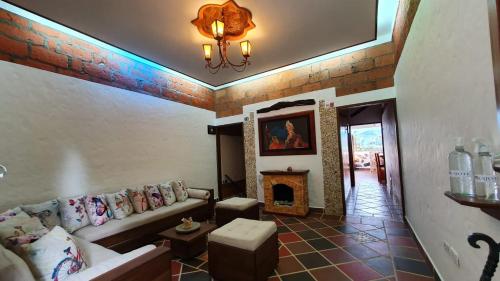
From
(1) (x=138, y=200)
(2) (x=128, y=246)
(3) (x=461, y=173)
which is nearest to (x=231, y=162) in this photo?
(1) (x=138, y=200)

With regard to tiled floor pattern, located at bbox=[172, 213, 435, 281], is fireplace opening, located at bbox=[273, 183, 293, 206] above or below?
above

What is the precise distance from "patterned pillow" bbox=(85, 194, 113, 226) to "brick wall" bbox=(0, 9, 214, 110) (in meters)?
1.86

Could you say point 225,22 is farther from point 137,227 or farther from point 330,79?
point 137,227

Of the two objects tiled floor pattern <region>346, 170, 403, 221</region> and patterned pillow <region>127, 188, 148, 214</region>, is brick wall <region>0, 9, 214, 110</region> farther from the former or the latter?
tiled floor pattern <region>346, 170, 403, 221</region>

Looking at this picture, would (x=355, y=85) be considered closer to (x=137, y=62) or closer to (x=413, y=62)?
(x=413, y=62)

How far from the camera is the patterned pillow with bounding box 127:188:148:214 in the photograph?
3.41 m

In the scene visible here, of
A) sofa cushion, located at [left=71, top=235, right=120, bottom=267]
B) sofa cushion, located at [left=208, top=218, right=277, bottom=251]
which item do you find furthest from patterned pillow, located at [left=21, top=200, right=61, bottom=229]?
sofa cushion, located at [left=208, top=218, right=277, bottom=251]

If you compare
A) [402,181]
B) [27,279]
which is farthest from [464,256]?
[27,279]

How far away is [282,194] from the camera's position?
15.3 feet

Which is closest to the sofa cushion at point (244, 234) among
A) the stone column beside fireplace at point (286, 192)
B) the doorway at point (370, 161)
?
the stone column beside fireplace at point (286, 192)

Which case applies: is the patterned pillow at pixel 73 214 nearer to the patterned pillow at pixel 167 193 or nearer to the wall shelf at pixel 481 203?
the patterned pillow at pixel 167 193

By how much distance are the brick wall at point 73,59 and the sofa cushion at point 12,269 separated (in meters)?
2.58

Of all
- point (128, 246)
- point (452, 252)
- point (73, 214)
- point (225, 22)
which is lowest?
point (128, 246)

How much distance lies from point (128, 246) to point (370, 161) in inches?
495
